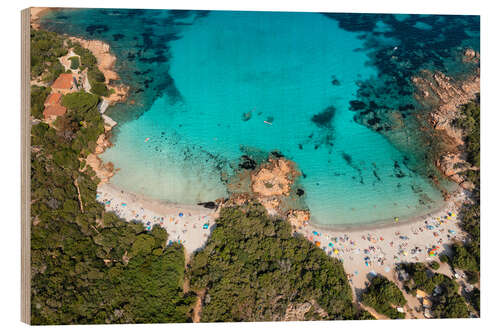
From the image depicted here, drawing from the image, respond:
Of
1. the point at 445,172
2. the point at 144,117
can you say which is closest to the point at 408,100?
the point at 445,172

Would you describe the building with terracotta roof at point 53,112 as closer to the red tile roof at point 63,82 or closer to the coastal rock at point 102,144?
the red tile roof at point 63,82

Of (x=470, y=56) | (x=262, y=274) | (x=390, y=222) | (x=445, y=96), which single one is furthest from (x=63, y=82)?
(x=470, y=56)

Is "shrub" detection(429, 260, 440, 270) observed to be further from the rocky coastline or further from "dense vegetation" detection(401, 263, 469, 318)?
the rocky coastline

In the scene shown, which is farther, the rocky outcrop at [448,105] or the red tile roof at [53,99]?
the rocky outcrop at [448,105]

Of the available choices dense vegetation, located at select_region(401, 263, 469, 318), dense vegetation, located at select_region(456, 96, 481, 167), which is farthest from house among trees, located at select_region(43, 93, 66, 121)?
dense vegetation, located at select_region(456, 96, 481, 167)

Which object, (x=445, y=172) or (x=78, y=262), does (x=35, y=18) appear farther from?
(x=445, y=172)

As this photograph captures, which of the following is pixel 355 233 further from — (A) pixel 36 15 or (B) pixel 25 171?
(A) pixel 36 15

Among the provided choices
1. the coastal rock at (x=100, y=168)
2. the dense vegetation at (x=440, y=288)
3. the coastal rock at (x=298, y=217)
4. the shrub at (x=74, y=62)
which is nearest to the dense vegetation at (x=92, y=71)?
the shrub at (x=74, y=62)
